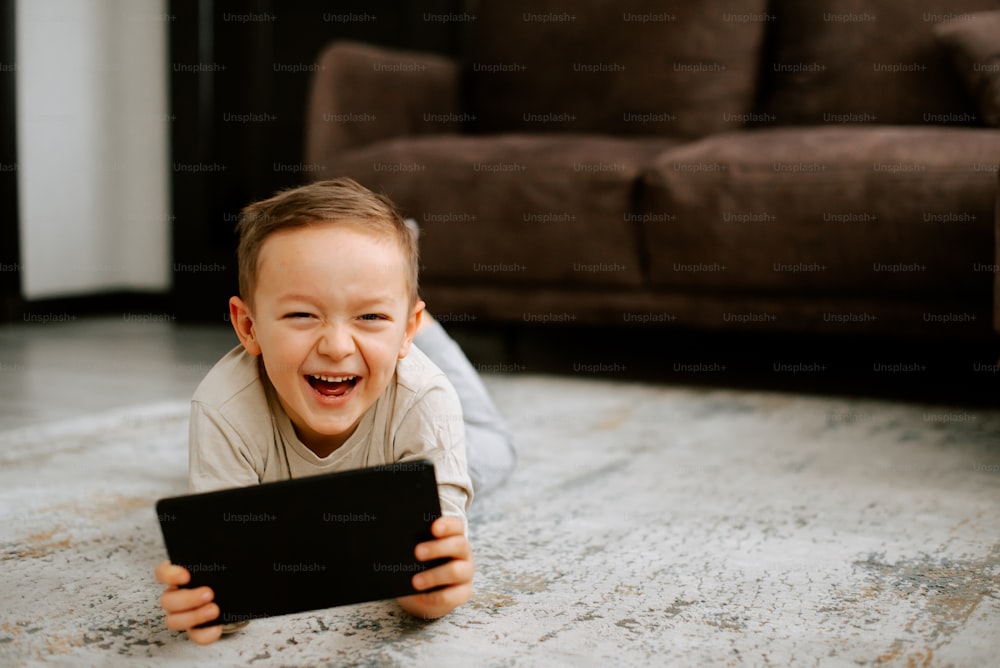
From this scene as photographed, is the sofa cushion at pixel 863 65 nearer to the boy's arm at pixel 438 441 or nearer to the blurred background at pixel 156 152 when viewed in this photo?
the blurred background at pixel 156 152

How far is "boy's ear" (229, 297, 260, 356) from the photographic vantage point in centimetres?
87

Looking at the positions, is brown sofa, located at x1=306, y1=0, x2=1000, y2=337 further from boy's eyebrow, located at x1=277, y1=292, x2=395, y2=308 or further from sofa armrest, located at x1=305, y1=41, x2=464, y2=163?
boy's eyebrow, located at x1=277, y1=292, x2=395, y2=308

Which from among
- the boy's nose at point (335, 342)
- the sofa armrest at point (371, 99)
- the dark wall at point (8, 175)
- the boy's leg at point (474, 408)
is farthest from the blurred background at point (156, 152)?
the boy's nose at point (335, 342)

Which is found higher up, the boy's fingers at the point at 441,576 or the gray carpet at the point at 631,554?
the boy's fingers at the point at 441,576

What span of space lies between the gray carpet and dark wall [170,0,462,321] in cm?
153

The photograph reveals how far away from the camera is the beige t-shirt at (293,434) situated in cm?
86

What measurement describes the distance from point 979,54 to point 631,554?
59.7 inches

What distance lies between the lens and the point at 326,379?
0.84 meters

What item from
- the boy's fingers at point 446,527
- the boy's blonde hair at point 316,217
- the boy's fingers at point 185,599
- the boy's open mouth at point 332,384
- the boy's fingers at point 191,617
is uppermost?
the boy's blonde hair at point 316,217

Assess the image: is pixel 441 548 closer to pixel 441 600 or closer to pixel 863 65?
pixel 441 600

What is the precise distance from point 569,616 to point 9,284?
2572 mm

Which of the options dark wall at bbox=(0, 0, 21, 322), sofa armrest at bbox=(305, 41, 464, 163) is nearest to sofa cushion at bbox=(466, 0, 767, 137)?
sofa armrest at bbox=(305, 41, 464, 163)

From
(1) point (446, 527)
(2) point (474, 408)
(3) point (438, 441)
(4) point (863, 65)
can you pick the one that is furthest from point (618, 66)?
(1) point (446, 527)

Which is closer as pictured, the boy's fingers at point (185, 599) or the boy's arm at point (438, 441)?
the boy's fingers at point (185, 599)
